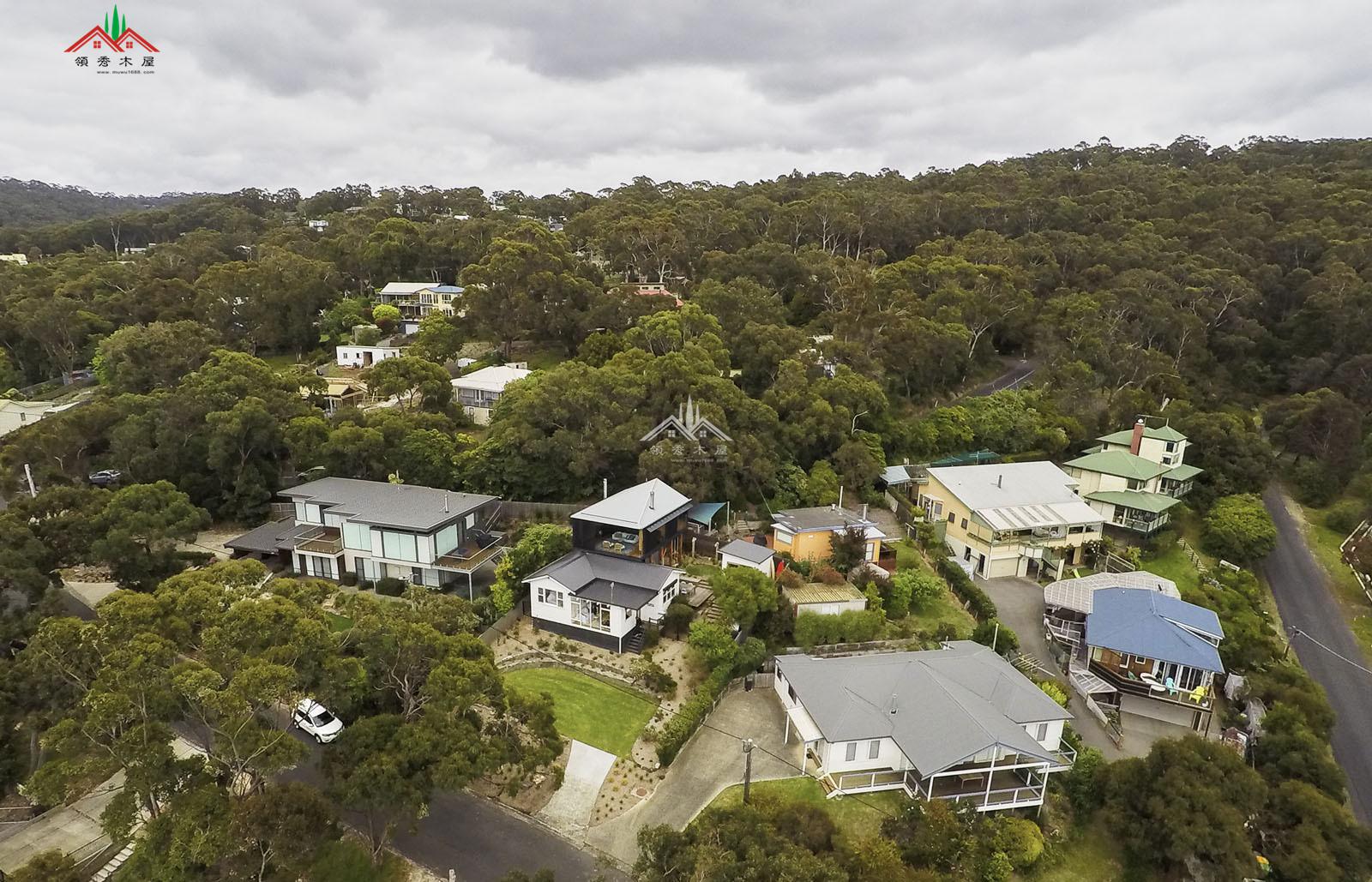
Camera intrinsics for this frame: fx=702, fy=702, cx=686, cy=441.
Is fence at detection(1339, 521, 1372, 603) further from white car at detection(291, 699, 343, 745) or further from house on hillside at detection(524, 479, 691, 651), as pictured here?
white car at detection(291, 699, 343, 745)

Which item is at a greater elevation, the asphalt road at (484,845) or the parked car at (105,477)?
the parked car at (105,477)

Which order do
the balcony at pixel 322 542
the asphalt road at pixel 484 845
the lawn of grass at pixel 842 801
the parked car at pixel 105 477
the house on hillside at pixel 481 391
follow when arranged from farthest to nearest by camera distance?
the house on hillside at pixel 481 391, the parked car at pixel 105 477, the balcony at pixel 322 542, the lawn of grass at pixel 842 801, the asphalt road at pixel 484 845

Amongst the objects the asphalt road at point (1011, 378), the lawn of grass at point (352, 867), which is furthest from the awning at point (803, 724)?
the asphalt road at point (1011, 378)

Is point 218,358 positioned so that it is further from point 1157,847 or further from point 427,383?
point 1157,847

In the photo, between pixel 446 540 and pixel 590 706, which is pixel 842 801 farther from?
pixel 446 540

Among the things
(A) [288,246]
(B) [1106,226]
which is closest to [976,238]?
(B) [1106,226]

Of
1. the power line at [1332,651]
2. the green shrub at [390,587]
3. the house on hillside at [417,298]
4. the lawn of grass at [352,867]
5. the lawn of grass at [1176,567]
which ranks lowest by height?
the power line at [1332,651]

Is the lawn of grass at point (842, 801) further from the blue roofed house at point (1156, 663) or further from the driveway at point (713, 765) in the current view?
the blue roofed house at point (1156, 663)
